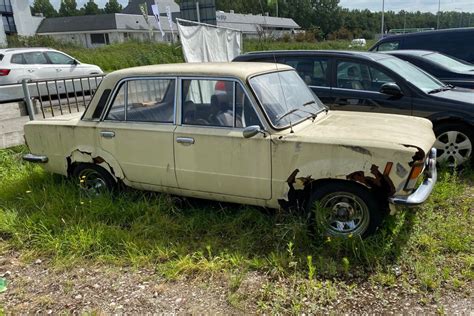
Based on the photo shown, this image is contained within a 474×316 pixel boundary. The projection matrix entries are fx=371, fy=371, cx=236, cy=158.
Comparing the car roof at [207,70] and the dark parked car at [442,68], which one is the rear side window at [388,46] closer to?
the dark parked car at [442,68]

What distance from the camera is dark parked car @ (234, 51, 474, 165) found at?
186 inches

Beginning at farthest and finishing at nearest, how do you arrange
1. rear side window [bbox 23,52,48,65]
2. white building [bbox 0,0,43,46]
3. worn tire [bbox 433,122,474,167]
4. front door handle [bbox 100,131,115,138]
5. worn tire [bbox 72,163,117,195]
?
white building [bbox 0,0,43,46], rear side window [bbox 23,52,48,65], worn tire [bbox 433,122,474,167], worn tire [bbox 72,163,117,195], front door handle [bbox 100,131,115,138]

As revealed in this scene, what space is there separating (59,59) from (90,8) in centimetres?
7449

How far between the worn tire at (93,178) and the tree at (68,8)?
83.4m

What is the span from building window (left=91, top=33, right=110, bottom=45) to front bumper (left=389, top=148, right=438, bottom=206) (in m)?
49.4

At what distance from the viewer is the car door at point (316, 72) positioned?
5.46m

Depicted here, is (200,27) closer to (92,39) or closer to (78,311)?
(78,311)

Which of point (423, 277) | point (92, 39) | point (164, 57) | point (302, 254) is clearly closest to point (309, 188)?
point (302, 254)

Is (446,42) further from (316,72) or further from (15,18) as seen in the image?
(15,18)

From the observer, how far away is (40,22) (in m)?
52.3

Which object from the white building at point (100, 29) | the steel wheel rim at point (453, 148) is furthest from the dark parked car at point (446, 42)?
the white building at point (100, 29)

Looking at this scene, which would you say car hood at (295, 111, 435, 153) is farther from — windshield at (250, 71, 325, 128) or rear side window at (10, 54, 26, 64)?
rear side window at (10, 54, 26, 64)

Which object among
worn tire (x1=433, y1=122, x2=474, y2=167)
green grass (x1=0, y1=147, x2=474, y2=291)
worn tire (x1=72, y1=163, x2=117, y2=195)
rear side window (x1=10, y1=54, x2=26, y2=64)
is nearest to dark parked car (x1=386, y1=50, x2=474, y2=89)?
worn tire (x1=433, y1=122, x2=474, y2=167)

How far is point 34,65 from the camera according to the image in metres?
11.3
